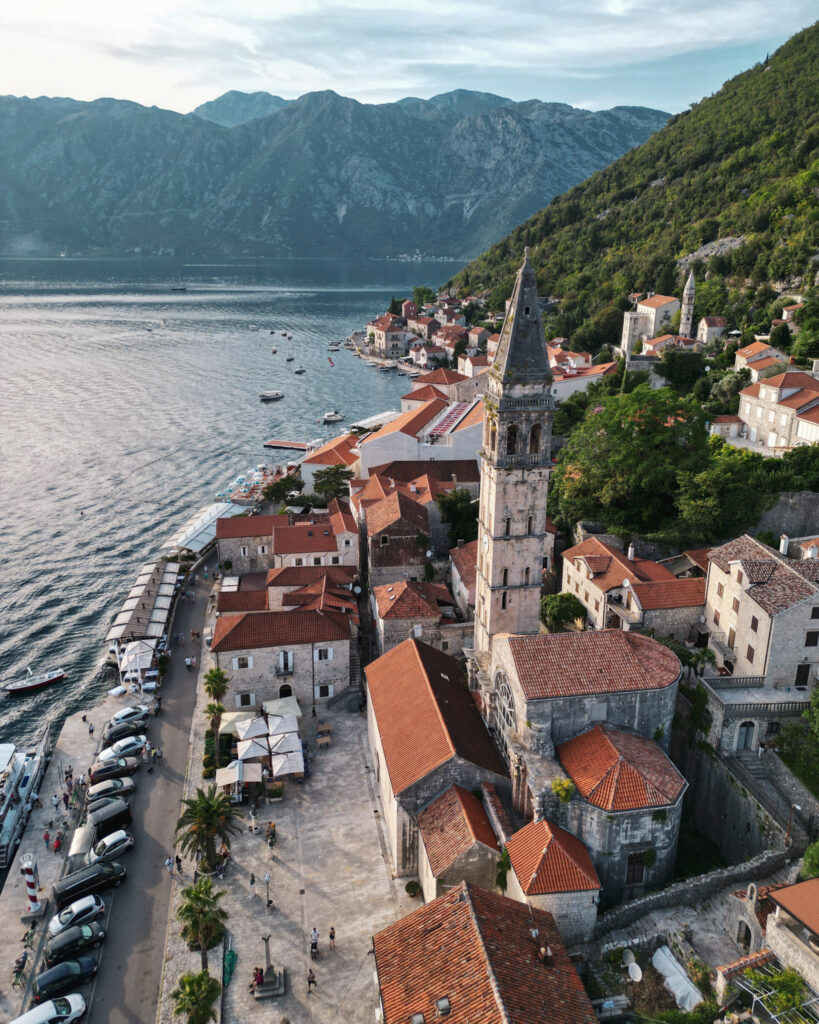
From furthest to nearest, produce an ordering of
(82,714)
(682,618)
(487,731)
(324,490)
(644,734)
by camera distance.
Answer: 1. (324,490)
2. (82,714)
3. (682,618)
4. (487,731)
5. (644,734)

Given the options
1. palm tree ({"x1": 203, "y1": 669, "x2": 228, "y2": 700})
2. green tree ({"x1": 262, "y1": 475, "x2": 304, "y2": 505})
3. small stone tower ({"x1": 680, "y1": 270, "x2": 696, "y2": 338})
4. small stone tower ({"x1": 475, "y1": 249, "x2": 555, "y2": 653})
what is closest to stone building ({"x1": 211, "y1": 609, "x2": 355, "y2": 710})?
palm tree ({"x1": 203, "y1": 669, "x2": 228, "y2": 700})

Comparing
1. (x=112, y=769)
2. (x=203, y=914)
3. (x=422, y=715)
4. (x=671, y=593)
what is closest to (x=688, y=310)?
(x=671, y=593)

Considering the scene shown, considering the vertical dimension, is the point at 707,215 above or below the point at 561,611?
above

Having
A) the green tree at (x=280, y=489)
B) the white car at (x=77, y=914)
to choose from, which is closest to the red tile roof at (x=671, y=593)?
the white car at (x=77, y=914)

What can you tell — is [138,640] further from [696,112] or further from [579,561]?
[696,112]

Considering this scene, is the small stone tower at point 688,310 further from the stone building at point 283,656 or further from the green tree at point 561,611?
the stone building at point 283,656

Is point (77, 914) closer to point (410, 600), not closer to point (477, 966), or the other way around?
point (477, 966)

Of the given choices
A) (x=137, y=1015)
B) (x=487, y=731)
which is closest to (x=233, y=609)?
(x=487, y=731)
